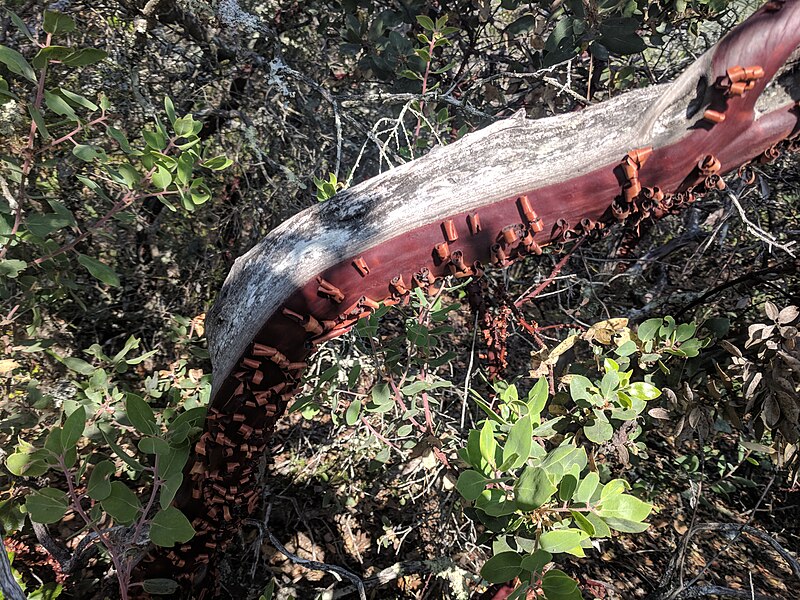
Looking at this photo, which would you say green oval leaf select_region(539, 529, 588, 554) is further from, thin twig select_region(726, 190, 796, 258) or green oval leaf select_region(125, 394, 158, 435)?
thin twig select_region(726, 190, 796, 258)

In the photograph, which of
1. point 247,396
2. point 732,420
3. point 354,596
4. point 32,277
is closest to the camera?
Answer: point 247,396

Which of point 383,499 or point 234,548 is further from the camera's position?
point 383,499

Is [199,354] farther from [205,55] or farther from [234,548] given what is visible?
[205,55]

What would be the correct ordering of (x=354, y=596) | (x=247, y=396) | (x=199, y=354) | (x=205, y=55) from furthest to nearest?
1. (x=205, y=55)
2. (x=354, y=596)
3. (x=199, y=354)
4. (x=247, y=396)

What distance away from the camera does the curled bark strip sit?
3.26ft

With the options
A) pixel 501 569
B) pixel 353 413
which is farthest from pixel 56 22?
pixel 501 569

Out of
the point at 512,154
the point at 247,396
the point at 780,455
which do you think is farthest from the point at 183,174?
the point at 780,455

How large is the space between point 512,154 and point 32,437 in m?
1.96

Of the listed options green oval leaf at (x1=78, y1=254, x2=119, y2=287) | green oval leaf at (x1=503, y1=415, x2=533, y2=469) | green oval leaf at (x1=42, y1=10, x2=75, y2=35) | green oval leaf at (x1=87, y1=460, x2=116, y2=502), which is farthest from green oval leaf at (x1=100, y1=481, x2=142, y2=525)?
green oval leaf at (x1=42, y1=10, x2=75, y2=35)

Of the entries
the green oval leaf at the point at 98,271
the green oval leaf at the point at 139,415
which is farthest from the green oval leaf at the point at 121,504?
the green oval leaf at the point at 98,271

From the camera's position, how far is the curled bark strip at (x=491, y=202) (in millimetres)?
994

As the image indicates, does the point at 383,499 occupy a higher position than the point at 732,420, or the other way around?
the point at 732,420

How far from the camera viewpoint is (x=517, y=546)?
1.07 meters

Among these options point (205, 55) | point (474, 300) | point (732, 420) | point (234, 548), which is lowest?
point (234, 548)
